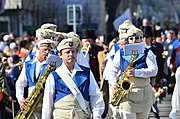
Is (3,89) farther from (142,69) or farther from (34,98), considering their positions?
(142,69)

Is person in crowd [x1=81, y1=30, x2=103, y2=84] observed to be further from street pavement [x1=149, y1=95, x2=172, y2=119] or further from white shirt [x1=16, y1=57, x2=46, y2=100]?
white shirt [x1=16, y1=57, x2=46, y2=100]

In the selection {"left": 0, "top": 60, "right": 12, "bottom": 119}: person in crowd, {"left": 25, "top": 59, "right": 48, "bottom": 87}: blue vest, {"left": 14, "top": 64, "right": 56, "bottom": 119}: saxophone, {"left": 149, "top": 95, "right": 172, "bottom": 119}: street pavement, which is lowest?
{"left": 149, "top": 95, "right": 172, "bottom": 119}: street pavement

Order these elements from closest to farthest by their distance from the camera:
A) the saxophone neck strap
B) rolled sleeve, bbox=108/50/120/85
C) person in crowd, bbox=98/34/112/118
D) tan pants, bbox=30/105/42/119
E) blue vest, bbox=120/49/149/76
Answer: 1. the saxophone neck strap
2. tan pants, bbox=30/105/42/119
3. blue vest, bbox=120/49/149/76
4. rolled sleeve, bbox=108/50/120/85
5. person in crowd, bbox=98/34/112/118

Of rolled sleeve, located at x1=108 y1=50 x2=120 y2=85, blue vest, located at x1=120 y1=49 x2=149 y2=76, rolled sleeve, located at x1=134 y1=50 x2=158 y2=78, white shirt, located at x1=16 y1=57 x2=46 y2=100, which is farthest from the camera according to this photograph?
rolled sleeve, located at x1=108 y1=50 x2=120 y2=85

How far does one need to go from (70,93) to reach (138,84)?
2076 mm

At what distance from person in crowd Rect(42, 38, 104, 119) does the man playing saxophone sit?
5.80 feet

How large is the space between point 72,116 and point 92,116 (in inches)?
10.1

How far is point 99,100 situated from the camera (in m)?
7.40

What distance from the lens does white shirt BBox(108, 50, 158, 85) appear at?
9.10 meters

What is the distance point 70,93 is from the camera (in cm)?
734

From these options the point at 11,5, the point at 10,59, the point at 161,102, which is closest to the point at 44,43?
the point at 10,59

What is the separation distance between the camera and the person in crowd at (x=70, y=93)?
7344 mm

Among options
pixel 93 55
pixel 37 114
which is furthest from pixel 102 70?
pixel 37 114

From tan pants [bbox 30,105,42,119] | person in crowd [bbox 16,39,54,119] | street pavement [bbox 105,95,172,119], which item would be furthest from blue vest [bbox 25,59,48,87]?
street pavement [bbox 105,95,172,119]
